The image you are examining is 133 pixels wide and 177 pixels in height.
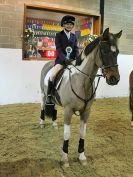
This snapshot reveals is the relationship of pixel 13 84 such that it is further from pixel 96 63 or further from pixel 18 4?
pixel 96 63

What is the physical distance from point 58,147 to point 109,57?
1.54 metres

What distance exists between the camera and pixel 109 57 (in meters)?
A: 2.69

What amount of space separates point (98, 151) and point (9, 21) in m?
4.03

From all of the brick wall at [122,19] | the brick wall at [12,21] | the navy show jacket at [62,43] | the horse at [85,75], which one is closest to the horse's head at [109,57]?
the horse at [85,75]

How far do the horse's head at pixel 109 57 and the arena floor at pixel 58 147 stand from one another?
3.41ft

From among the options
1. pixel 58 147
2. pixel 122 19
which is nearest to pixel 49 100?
pixel 58 147

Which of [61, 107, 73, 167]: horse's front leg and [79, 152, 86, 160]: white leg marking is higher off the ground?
[61, 107, 73, 167]: horse's front leg

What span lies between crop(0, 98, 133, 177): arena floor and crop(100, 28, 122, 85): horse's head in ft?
3.41

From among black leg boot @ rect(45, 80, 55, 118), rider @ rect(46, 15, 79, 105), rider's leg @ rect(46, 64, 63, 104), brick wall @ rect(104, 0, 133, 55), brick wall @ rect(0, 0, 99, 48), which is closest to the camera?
rider @ rect(46, 15, 79, 105)

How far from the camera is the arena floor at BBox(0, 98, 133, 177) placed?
299 centimetres

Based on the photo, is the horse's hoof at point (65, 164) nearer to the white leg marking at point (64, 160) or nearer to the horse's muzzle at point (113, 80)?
the white leg marking at point (64, 160)

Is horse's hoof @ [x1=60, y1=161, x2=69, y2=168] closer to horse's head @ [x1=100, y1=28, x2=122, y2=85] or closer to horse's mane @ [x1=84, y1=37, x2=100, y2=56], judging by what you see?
horse's head @ [x1=100, y1=28, x2=122, y2=85]

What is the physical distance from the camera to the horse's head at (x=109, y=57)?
8.76 ft

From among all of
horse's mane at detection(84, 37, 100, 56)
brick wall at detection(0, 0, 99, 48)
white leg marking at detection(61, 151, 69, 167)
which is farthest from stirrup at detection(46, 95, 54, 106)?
brick wall at detection(0, 0, 99, 48)
